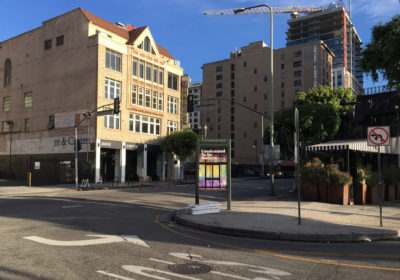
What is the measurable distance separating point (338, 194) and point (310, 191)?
4.88ft

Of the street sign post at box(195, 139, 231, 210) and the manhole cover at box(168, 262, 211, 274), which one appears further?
the street sign post at box(195, 139, 231, 210)

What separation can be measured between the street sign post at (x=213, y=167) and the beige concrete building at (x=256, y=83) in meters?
80.5

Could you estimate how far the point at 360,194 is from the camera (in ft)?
52.9

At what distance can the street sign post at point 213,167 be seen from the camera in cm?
1301

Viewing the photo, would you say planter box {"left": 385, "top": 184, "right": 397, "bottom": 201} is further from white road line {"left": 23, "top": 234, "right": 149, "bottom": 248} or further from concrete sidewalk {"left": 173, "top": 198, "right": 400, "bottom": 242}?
white road line {"left": 23, "top": 234, "right": 149, "bottom": 248}

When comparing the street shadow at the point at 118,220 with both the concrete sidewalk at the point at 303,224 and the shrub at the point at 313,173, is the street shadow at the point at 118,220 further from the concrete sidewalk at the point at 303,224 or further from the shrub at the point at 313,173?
the shrub at the point at 313,173

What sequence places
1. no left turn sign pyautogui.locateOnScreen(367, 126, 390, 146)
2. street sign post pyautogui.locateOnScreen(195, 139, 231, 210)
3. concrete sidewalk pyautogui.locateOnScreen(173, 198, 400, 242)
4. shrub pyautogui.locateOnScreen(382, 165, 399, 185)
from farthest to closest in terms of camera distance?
1. shrub pyautogui.locateOnScreen(382, 165, 399, 185)
2. street sign post pyautogui.locateOnScreen(195, 139, 231, 210)
3. no left turn sign pyautogui.locateOnScreen(367, 126, 390, 146)
4. concrete sidewalk pyautogui.locateOnScreen(173, 198, 400, 242)

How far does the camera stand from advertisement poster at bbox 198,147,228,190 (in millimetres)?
13031

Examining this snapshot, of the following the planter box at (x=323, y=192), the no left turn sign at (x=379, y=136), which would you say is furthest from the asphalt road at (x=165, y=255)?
the planter box at (x=323, y=192)

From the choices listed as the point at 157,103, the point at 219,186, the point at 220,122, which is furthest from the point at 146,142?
the point at 220,122

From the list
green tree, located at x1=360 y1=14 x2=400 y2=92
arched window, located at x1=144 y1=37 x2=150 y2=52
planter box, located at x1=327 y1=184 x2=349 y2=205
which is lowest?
planter box, located at x1=327 y1=184 x2=349 y2=205

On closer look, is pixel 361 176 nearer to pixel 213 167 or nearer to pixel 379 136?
pixel 379 136

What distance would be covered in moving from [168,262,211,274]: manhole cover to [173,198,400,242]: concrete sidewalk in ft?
11.1

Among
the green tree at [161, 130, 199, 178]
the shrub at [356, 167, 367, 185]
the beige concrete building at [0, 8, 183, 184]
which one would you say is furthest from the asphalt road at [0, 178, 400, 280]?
the green tree at [161, 130, 199, 178]
